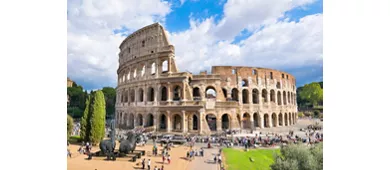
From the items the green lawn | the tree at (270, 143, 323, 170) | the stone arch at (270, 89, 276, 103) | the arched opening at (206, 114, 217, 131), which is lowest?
the green lawn

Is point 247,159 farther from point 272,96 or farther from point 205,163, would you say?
point 272,96

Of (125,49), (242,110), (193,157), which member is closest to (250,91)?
(242,110)

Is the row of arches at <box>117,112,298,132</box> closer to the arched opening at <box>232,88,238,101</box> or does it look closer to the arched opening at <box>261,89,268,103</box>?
the arched opening at <box>261,89,268,103</box>

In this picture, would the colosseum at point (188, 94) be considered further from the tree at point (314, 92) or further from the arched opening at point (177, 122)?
the tree at point (314, 92)

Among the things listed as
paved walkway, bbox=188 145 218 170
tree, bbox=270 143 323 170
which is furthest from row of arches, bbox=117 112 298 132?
tree, bbox=270 143 323 170

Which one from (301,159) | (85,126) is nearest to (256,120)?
(301,159)
